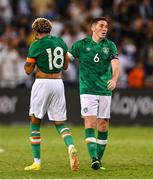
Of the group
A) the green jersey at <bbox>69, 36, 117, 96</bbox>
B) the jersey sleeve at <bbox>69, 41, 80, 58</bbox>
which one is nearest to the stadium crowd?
the jersey sleeve at <bbox>69, 41, 80, 58</bbox>

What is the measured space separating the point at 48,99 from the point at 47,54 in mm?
733

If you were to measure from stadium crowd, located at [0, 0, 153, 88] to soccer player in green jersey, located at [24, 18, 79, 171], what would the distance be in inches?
454

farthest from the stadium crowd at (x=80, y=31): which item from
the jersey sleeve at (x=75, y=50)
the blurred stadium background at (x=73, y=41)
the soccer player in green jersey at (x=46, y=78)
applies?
the soccer player in green jersey at (x=46, y=78)

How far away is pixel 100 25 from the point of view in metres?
12.9

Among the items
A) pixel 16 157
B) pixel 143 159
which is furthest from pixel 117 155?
pixel 16 157

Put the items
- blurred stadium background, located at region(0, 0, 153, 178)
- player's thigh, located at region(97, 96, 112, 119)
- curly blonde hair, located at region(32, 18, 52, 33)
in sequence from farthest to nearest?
blurred stadium background, located at region(0, 0, 153, 178)
player's thigh, located at region(97, 96, 112, 119)
curly blonde hair, located at region(32, 18, 52, 33)

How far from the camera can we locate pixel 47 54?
1255 centimetres

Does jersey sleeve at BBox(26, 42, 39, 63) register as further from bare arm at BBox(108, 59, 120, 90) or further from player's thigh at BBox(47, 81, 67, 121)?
bare arm at BBox(108, 59, 120, 90)

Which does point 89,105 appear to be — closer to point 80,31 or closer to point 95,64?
point 95,64

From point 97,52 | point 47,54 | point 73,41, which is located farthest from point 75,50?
point 73,41

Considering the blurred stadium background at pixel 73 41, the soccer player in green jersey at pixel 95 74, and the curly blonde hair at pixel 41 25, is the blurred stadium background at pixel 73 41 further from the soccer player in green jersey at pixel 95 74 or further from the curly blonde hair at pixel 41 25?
the curly blonde hair at pixel 41 25

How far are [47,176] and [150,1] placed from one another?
15718mm

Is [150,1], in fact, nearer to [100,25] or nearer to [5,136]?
[5,136]

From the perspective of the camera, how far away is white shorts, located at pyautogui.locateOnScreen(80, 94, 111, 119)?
506 inches
